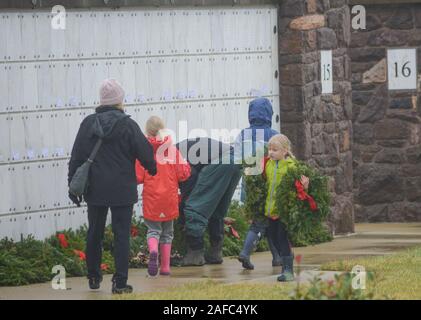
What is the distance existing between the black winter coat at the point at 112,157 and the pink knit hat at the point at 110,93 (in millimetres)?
174

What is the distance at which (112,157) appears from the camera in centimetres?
1190

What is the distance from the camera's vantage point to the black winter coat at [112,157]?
38.9 feet

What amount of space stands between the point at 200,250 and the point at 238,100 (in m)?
2.57

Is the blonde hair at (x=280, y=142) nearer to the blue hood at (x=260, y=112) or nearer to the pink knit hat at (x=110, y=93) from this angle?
the blue hood at (x=260, y=112)

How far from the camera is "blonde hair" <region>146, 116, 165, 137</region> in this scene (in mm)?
13273

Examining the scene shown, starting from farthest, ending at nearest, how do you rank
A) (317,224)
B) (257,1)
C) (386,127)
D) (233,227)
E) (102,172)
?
(386,127) < (257,1) < (233,227) < (317,224) < (102,172)

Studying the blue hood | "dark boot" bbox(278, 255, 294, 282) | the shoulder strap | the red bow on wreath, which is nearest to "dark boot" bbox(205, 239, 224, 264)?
the blue hood

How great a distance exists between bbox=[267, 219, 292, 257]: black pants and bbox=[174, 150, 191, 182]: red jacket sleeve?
3.22 feet

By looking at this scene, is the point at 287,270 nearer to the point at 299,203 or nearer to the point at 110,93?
the point at 299,203

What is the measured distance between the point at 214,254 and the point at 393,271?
219cm
